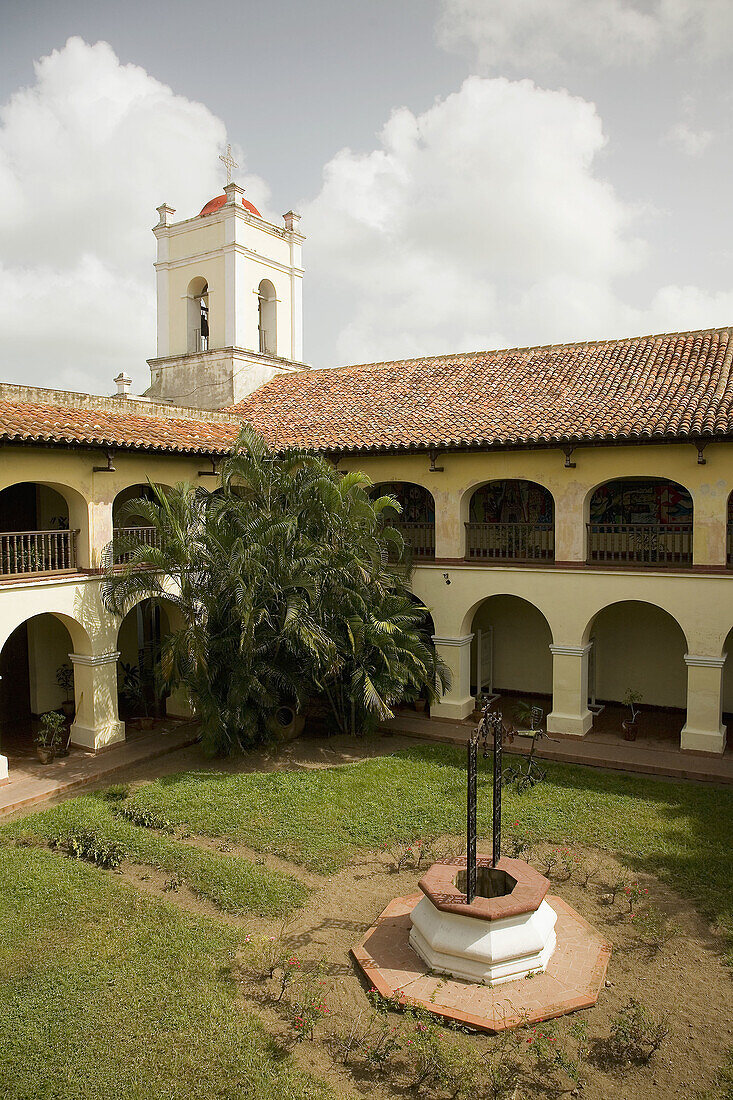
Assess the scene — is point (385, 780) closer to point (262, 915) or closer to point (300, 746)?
point (300, 746)

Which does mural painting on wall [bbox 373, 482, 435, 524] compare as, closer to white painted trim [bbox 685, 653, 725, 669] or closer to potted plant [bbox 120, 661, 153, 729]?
white painted trim [bbox 685, 653, 725, 669]

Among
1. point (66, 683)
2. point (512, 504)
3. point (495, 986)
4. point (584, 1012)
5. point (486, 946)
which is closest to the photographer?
point (584, 1012)

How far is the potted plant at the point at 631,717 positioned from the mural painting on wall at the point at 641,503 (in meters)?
3.48

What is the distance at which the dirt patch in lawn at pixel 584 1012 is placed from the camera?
6051mm

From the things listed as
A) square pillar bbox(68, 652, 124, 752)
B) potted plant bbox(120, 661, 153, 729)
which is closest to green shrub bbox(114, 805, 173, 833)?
square pillar bbox(68, 652, 124, 752)

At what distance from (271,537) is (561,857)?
6.60 m

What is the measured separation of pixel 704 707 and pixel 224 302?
15003 millimetres

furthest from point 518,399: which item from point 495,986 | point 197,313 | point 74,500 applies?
point 495,986

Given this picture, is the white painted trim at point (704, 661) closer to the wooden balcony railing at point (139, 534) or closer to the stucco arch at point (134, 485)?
the wooden balcony railing at point (139, 534)

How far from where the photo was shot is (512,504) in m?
16.9

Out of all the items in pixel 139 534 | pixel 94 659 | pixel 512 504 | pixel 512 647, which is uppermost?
pixel 512 504

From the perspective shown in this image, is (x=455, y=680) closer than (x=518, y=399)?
Yes

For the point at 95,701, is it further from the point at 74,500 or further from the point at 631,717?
the point at 631,717

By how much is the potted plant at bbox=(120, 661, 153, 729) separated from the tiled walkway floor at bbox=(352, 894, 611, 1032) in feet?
27.8
